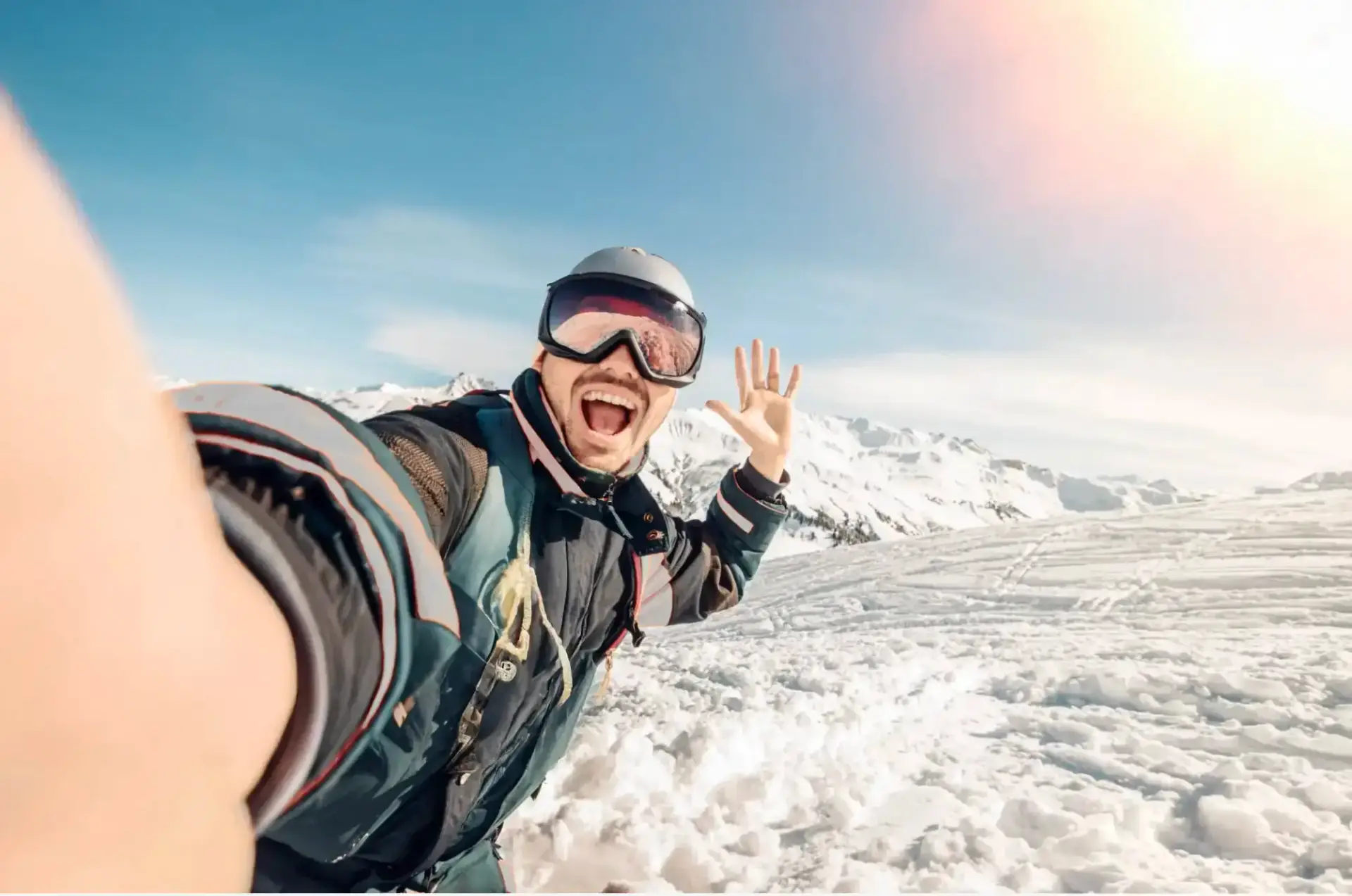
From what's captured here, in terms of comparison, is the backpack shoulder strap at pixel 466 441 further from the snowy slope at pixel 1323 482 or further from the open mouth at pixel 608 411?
A: the snowy slope at pixel 1323 482

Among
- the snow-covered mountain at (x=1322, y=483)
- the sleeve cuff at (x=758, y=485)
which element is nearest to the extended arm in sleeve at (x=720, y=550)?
the sleeve cuff at (x=758, y=485)

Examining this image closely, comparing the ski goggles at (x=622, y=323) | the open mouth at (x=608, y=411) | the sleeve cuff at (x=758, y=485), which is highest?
the ski goggles at (x=622, y=323)

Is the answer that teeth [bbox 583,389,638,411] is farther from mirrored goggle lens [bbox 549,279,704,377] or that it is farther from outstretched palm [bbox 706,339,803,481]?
outstretched palm [bbox 706,339,803,481]

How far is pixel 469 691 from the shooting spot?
6.06ft

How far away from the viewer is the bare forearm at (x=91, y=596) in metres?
0.47

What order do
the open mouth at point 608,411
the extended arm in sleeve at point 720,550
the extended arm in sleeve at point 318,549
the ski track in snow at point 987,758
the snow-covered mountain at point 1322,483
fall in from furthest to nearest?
1. the snow-covered mountain at point 1322,483
2. the extended arm in sleeve at point 720,550
3. the ski track in snow at point 987,758
4. the open mouth at point 608,411
5. the extended arm in sleeve at point 318,549

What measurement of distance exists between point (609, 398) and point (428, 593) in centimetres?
143

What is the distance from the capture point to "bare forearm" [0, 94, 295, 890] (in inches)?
18.7

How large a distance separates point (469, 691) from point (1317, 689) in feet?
19.8

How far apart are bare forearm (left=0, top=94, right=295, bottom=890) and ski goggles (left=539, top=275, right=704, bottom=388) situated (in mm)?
2048

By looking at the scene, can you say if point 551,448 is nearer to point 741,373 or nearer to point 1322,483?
point 741,373

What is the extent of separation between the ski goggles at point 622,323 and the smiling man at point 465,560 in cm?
1

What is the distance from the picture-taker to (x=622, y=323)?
9.02ft

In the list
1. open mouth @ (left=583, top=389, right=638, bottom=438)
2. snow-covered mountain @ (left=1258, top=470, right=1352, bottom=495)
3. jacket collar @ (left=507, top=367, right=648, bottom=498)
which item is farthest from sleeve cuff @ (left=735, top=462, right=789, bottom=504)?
snow-covered mountain @ (left=1258, top=470, right=1352, bottom=495)
